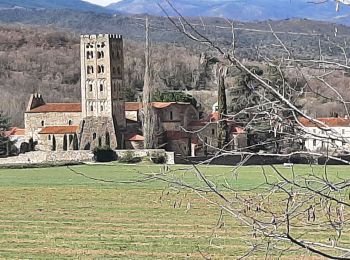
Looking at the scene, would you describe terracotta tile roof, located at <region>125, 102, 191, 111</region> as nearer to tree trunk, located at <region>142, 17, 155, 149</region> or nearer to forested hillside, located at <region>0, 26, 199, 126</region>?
tree trunk, located at <region>142, 17, 155, 149</region>

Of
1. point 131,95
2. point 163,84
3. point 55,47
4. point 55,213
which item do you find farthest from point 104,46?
point 55,47

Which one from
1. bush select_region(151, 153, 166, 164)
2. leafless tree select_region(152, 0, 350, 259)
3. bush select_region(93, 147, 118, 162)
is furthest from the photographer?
bush select_region(93, 147, 118, 162)

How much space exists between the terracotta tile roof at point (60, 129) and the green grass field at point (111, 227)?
37.3 meters

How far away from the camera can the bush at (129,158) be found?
199 feet

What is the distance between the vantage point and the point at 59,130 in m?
72.3

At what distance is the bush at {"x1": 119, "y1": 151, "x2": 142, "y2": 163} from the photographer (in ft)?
199

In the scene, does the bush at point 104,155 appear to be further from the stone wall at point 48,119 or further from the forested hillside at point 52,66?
the forested hillside at point 52,66

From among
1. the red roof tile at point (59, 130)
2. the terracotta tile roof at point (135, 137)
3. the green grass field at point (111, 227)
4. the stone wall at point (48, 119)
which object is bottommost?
the terracotta tile roof at point (135, 137)

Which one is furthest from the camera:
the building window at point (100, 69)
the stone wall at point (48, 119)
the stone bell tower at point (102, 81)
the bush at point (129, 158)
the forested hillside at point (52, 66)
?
the forested hillside at point (52, 66)

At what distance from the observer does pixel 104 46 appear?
242 feet

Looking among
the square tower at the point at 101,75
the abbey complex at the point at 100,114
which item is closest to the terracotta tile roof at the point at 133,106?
the abbey complex at the point at 100,114

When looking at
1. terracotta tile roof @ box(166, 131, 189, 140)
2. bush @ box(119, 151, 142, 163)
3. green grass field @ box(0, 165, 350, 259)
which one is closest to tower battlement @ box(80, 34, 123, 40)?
terracotta tile roof @ box(166, 131, 189, 140)

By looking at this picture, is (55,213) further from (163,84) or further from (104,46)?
(163,84)

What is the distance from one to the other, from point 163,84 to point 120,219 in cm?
8852
